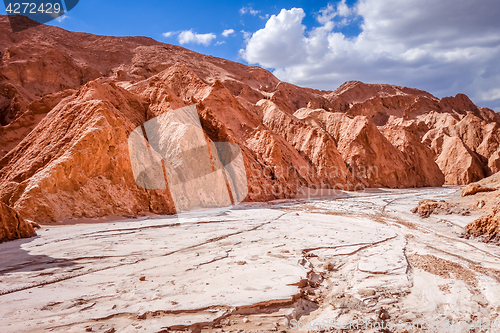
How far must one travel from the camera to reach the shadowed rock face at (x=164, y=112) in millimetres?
10727

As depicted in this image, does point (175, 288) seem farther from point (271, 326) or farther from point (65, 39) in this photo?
point (65, 39)

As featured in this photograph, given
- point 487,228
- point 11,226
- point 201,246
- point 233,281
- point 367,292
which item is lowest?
point 487,228

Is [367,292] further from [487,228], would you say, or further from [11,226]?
[11,226]

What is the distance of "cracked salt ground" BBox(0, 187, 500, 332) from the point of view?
9.30 ft

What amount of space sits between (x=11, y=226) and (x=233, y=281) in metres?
5.99

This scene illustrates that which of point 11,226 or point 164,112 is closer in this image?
point 11,226

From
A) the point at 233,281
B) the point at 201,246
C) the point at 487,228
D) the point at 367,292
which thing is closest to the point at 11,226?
the point at 201,246

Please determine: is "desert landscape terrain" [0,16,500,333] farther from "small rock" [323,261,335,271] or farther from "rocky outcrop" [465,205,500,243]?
"small rock" [323,261,335,271]

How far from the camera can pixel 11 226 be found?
643cm

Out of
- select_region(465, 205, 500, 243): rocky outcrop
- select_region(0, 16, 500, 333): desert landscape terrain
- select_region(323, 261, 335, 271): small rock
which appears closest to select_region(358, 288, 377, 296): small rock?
select_region(0, 16, 500, 333): desert landscape terrain

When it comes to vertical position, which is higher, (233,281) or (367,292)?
(233,281)

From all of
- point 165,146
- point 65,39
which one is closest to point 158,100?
point 165,146

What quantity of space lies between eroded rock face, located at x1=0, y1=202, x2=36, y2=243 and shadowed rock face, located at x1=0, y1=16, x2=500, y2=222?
8.64 ft

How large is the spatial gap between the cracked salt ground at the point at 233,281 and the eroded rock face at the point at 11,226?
490mm
